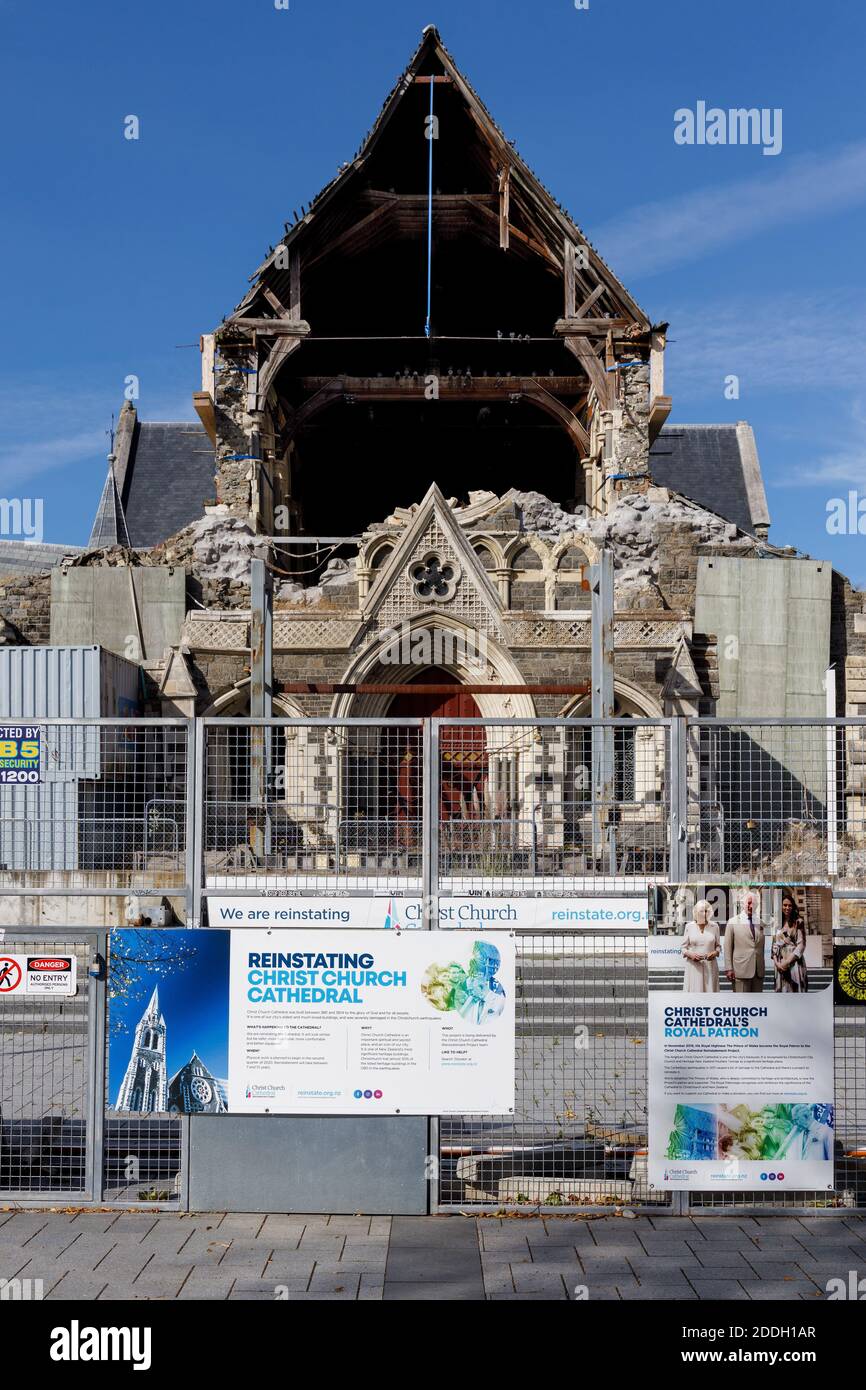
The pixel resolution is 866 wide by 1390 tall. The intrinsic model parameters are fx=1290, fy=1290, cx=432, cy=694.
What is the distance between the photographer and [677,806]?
6477mm

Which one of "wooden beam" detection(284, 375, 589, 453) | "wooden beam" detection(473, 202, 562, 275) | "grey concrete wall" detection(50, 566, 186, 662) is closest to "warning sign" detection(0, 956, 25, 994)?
"grey concrete wall" detection(50, 566, 186, 662)

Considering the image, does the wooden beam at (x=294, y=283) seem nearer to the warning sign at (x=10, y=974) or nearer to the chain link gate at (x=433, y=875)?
the chain link gate at (x=433, y=875)

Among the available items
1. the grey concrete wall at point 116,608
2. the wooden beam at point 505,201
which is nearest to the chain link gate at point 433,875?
the grey concrete wall at point 116,608

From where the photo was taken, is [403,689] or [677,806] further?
[403,689]

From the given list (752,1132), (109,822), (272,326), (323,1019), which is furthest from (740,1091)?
(272,326)

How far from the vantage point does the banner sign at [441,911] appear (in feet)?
21.2

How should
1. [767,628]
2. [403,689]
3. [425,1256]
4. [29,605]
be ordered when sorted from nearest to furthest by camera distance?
[425,1256]
[403,689]
[767,628]
[29,605]

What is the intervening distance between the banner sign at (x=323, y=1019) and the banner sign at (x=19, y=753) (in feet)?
3.32

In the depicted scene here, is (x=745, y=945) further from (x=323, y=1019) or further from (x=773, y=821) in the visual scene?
(x=323, y=1019)

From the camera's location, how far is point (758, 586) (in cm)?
2261

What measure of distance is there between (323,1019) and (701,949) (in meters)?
1.89

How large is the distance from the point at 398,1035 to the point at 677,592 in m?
17.6

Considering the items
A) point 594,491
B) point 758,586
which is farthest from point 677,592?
point 594,491
